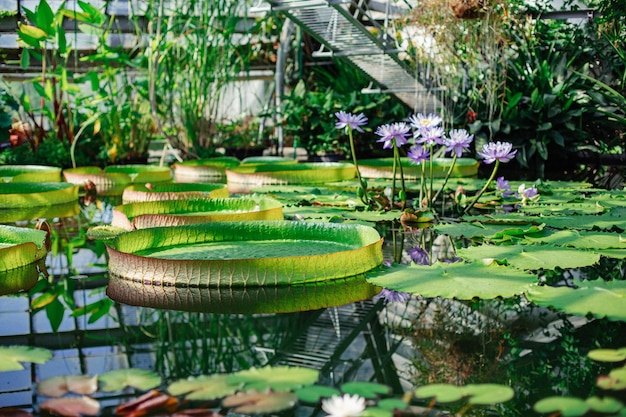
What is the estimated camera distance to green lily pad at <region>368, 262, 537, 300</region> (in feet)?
6.66

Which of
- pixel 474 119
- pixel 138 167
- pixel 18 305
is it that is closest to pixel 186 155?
pixel 138 167

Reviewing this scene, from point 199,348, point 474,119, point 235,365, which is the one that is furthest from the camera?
point 474,119

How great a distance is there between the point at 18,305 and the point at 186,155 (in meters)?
5.34

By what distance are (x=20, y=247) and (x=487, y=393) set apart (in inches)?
66.8

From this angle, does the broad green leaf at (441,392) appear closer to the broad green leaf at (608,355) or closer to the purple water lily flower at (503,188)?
the broad green leaf at (608,355)

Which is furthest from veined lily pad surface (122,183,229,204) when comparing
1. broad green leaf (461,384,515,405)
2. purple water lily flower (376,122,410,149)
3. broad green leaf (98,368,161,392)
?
broad green leaf (461,384,515,405)

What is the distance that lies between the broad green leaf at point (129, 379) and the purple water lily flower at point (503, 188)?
2717 millimetres

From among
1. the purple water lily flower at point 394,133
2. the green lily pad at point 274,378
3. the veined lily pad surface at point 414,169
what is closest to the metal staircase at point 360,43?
the veined lily pad surface at point 414,169

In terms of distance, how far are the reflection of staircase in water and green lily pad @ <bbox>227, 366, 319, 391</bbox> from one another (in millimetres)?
39

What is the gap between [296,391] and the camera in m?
1.41

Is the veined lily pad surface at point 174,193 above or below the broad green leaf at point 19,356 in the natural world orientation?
above

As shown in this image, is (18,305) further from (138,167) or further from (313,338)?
(138,167)

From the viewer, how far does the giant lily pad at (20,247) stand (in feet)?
8.11

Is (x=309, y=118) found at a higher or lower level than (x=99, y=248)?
higher
